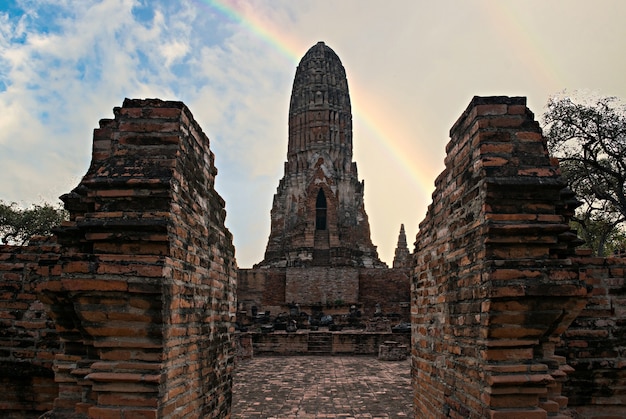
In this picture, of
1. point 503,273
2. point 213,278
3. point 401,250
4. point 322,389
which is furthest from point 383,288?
point 503,273

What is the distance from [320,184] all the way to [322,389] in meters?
20.6

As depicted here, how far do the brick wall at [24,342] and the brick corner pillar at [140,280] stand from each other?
1.73 meters

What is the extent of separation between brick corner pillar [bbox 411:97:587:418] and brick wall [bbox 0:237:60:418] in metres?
4.18

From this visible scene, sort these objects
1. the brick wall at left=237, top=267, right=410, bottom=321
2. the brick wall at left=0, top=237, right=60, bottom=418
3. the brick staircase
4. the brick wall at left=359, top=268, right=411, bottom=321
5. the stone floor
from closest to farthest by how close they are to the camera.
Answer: the brick wall at left=0, top=237, right=60, bottom=418, the stone floor, the brick staircase, the brick wall at left=359, top=268, right=411, bottom=321, the brick wall at left=237, top=267, right=410, bottom=321

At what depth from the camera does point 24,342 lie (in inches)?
213

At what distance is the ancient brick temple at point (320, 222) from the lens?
25719mm

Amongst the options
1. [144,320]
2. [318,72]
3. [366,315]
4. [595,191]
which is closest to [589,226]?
[595,191]

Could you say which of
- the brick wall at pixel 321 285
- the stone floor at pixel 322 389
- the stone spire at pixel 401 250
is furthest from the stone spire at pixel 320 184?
the stone floor at pixel 322 389

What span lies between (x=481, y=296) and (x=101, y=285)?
2.42 meters

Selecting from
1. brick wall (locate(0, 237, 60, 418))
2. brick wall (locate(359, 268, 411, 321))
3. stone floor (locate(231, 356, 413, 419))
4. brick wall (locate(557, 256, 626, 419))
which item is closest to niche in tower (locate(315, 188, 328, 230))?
brick wall (locate(359, 268, 411, 321))

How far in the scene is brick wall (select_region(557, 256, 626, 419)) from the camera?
16.2 ft

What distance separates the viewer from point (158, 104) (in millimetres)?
3607

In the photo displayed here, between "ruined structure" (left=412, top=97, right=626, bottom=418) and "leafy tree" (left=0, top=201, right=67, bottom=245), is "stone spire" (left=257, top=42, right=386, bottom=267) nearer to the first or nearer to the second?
"leafy tree" (left=0, top=201, right=67, bottom=245)

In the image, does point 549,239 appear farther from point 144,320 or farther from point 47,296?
point 47,296
